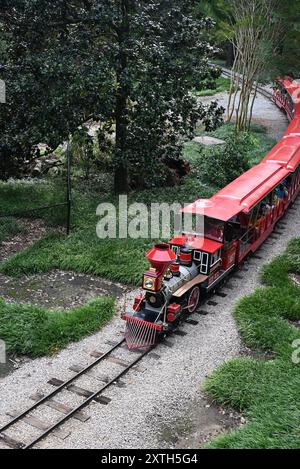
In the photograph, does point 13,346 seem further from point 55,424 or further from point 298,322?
point 298,322

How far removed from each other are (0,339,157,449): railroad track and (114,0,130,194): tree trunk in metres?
9.14

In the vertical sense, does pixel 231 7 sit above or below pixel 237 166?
above

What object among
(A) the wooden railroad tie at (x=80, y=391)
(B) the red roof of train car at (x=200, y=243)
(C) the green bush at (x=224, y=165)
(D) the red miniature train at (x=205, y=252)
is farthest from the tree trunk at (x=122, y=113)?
(A) the wooden railroad tie at (x=80, y=391)

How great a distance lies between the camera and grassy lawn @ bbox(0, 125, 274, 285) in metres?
15.1

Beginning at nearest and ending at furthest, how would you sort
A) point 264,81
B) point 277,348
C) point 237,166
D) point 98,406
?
1. point 98,406
2. point 277,348
3. point 237,166
4. point 264,81

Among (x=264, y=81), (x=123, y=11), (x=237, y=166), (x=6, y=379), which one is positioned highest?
(x=123, y=11)

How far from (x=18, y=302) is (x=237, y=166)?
12754 millimetres

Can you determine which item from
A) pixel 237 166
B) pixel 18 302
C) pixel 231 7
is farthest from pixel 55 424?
pixel 231 7

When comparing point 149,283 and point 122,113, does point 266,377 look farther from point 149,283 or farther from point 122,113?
point 122,113

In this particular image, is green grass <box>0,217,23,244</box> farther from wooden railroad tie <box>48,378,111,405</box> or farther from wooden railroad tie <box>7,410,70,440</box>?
wooden railroad tie <box>7,410,70,440</box>

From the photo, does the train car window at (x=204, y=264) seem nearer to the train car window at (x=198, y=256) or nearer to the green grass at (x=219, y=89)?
the train car window at (x=198, y=256)

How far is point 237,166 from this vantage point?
74.6ft

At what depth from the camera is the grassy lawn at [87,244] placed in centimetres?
1512

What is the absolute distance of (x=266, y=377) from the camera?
10461mm
